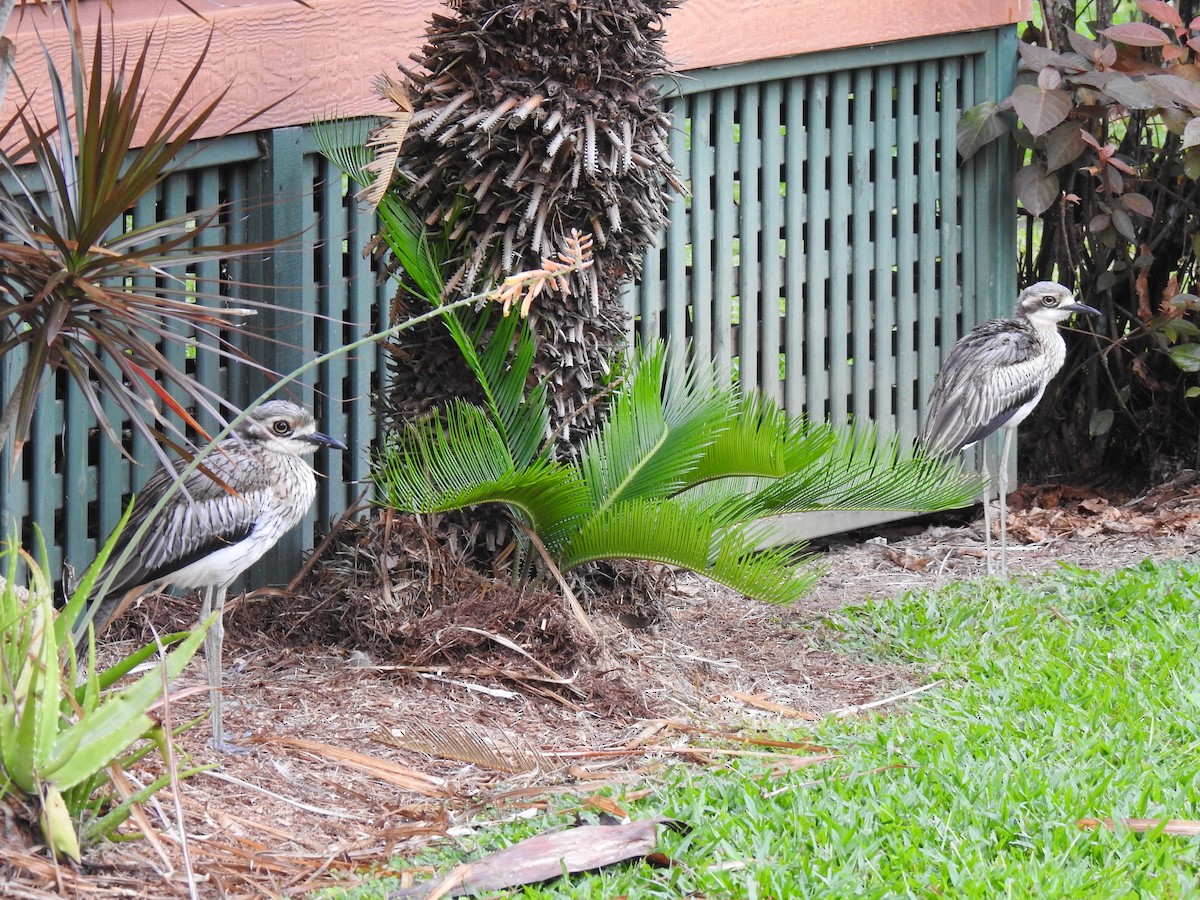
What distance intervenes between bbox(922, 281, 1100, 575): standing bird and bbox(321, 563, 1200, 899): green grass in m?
1.81

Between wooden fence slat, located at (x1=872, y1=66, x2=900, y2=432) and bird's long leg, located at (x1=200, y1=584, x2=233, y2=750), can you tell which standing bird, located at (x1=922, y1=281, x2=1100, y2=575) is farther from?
bird's long leg, located at (x1=200, y1=584, x2=233, y2=750)

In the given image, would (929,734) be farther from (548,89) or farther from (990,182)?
(990,182)

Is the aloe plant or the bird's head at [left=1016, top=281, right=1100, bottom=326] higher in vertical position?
the bird's head at [left=1016, top=281, right=1100, bottom=326]

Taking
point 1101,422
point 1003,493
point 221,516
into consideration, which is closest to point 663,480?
point 221,516

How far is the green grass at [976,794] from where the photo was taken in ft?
12.8

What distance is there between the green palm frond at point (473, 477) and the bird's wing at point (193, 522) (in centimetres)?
52

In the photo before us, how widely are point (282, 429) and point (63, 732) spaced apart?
6.54ft

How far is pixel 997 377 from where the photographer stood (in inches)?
314

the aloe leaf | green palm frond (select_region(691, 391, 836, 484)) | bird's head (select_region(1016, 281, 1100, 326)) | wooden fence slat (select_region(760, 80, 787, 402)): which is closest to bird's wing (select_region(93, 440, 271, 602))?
the aloe leaf

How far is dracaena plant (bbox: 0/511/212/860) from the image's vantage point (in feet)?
12.0

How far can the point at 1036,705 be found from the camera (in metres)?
5.41

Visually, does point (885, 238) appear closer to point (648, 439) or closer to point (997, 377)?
point (997, 377)

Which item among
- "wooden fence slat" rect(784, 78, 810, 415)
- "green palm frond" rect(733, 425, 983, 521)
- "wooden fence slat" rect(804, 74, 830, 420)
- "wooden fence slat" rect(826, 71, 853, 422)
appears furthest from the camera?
"wooden fence slat" rect(826, 71, 853, 422)

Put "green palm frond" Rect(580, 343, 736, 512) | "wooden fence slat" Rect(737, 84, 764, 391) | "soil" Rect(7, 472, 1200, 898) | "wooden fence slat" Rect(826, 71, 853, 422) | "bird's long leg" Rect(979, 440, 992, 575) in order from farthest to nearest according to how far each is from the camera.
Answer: "wooden fence slat" Rect(826, 71, 853, 422), "wooden fence slat" Rect(737, 84, 764, 391), "bird's long leg" Rect(979, 440, 992, 575), "green palm frond" Rect(580, 343, 736, 512), "soil" Rect(7, 472, 1200, 898)
